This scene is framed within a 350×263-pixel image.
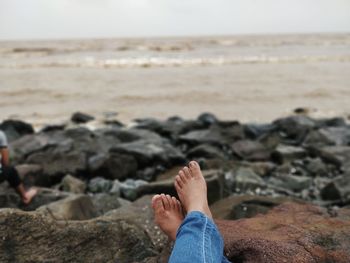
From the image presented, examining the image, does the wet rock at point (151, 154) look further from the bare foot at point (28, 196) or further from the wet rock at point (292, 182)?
the bare foot at point (28, 196)

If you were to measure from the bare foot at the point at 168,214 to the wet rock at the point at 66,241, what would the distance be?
169 mm

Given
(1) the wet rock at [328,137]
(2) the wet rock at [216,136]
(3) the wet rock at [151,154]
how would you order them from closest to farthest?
(3) the wet rock at [151,154] < (2) the wet rock at [216,136] < (1) the wet rock at [328,137]

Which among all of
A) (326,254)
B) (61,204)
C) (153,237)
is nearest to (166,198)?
(153,237)

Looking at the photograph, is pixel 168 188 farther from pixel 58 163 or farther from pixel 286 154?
pixel 286 154

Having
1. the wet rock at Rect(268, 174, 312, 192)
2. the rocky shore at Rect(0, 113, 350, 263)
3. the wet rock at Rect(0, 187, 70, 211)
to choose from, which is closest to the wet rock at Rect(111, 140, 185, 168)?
the rocky shore at Rect(0, 113, 350, 263)

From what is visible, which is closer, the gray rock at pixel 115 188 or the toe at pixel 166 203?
the toe at pixel 166 203

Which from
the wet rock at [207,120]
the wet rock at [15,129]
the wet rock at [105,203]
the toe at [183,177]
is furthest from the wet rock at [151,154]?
the toe at [183,177]

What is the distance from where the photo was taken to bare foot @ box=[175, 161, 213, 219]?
2623mm

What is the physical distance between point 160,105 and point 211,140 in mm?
4719

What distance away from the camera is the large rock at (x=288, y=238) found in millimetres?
2250

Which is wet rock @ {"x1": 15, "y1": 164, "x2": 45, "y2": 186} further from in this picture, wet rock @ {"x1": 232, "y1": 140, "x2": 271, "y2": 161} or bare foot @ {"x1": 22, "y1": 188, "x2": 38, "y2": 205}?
wet rock @ {"x1": 232, "y1": 140, "x2": 271, "y2": 161}

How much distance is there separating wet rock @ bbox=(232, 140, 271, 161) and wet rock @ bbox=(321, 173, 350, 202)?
5.59 feet

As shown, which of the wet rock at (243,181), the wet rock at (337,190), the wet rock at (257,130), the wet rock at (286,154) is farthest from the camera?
the wet rock at (257,130)

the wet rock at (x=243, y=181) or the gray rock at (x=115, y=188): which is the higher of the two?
the wet rock at (x=243, y=181)
